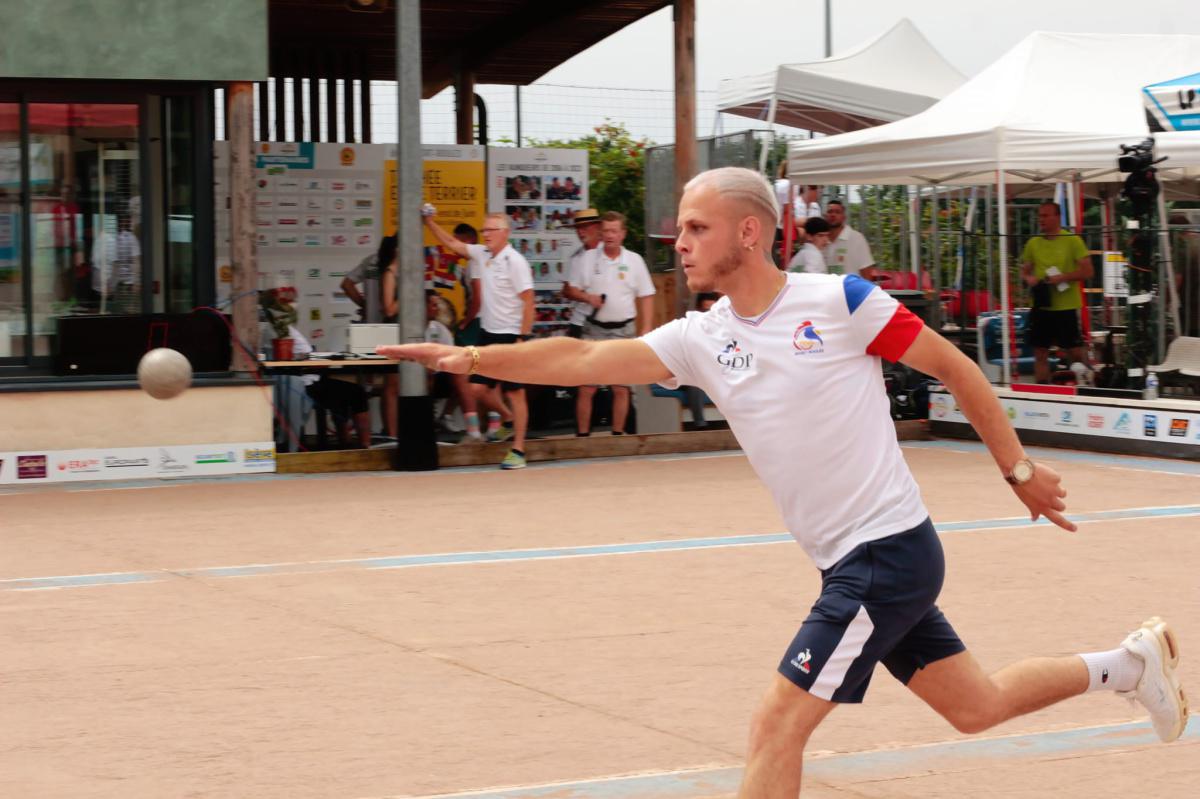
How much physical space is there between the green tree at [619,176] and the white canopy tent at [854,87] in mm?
4146

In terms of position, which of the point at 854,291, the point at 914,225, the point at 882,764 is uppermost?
the point at 914,225

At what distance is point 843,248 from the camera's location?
1695 cm

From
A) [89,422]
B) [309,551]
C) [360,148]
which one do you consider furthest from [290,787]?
[360,148]

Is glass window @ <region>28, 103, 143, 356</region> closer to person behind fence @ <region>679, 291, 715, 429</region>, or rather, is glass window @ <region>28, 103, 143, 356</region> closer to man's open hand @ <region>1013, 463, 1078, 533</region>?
person behind fence @ <region>679, 291, 715, 429</region>

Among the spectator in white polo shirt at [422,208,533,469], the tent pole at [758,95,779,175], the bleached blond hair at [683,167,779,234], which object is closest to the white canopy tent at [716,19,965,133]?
the tent pole at [758,95,779,175]

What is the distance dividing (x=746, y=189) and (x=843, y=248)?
12972 millimetres

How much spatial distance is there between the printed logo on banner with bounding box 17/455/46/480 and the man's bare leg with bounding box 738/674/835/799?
10.4 m

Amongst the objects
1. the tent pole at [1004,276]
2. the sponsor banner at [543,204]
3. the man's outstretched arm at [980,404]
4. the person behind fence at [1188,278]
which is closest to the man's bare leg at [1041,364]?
the tent pole at [1004,276]

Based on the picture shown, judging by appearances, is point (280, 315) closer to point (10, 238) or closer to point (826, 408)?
point (10, 238)

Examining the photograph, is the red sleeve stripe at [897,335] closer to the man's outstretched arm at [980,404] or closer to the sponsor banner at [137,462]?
the man's outstretched arm at [980,404]

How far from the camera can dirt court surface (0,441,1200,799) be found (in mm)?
5223

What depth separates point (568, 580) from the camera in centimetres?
873

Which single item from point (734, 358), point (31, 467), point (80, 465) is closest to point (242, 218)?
point (80, 465)

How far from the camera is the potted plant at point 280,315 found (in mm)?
14602
